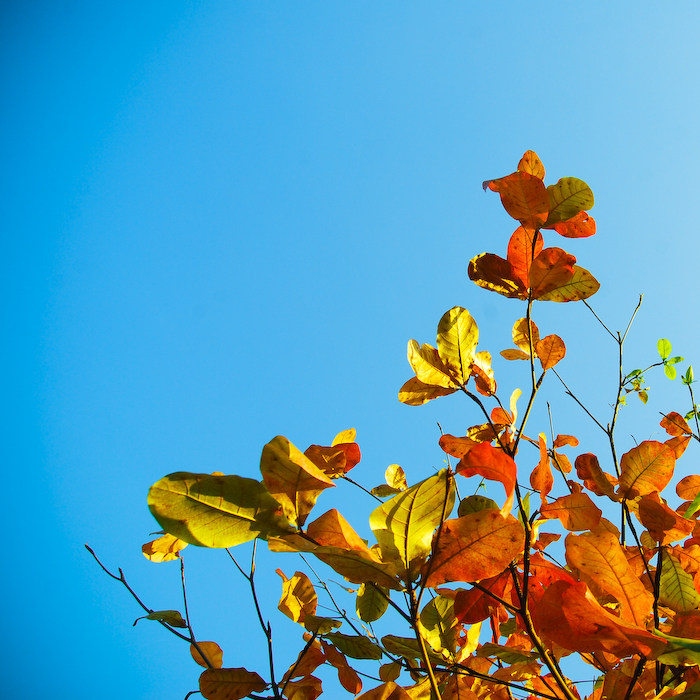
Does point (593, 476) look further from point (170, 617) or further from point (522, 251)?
point (170, 617)

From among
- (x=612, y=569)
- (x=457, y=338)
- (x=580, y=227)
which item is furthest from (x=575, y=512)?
(x=580, y=227)

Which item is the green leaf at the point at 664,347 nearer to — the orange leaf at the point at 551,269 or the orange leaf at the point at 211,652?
the orange leaf at the point at 551,269

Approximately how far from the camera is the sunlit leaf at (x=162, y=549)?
0.82 m

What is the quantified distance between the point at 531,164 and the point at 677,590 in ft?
2.11

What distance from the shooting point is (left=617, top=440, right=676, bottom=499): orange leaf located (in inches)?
27.2

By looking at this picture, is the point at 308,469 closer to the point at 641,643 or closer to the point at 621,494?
the point at 641,643

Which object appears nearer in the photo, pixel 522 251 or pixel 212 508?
pixel 212 508

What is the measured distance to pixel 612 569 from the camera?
0.46 metres

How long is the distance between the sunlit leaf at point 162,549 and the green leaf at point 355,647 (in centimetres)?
33

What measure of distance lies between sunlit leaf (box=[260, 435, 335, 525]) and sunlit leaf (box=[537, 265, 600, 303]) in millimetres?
494

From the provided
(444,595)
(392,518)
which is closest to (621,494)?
(444,595)

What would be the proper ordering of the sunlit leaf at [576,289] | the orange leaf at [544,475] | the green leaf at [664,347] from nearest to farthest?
1. the orange leaf at [544,475]
2. the sunlit leaf at [576,289]
3. the green leaf at [664,347]

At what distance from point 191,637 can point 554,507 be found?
57 cm

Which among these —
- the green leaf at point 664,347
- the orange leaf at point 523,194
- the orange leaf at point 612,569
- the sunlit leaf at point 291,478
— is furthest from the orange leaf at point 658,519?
the green leaf at point 664,347
